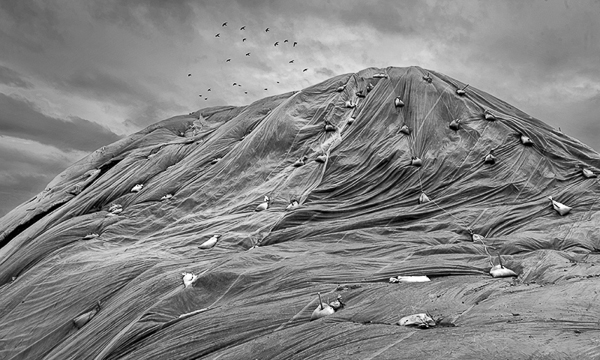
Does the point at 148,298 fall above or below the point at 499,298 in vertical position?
above

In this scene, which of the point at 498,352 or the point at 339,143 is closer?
the point at 498,352

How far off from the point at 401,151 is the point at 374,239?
207 cm

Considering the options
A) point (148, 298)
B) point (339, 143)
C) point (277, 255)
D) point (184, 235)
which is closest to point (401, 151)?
point (339, 143)

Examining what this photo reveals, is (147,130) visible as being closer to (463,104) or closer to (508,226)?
(463,104)

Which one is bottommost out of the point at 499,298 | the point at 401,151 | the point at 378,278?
the point at 499,298

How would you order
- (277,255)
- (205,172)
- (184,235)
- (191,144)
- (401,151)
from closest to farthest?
(277,255)
(184,235)
(401,151)
(205,172)
(191,144)

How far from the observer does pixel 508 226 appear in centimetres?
632

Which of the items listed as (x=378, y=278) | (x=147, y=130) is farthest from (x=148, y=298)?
(x=147, y=130)

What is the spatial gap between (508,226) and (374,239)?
177 cm

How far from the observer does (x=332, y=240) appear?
6.15 metres

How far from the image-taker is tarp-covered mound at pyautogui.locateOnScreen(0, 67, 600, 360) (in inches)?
162

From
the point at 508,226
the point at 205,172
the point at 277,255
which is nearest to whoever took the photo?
the point at 277,255

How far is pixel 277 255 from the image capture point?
18.8 feet

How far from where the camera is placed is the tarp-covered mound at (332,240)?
4.11m
